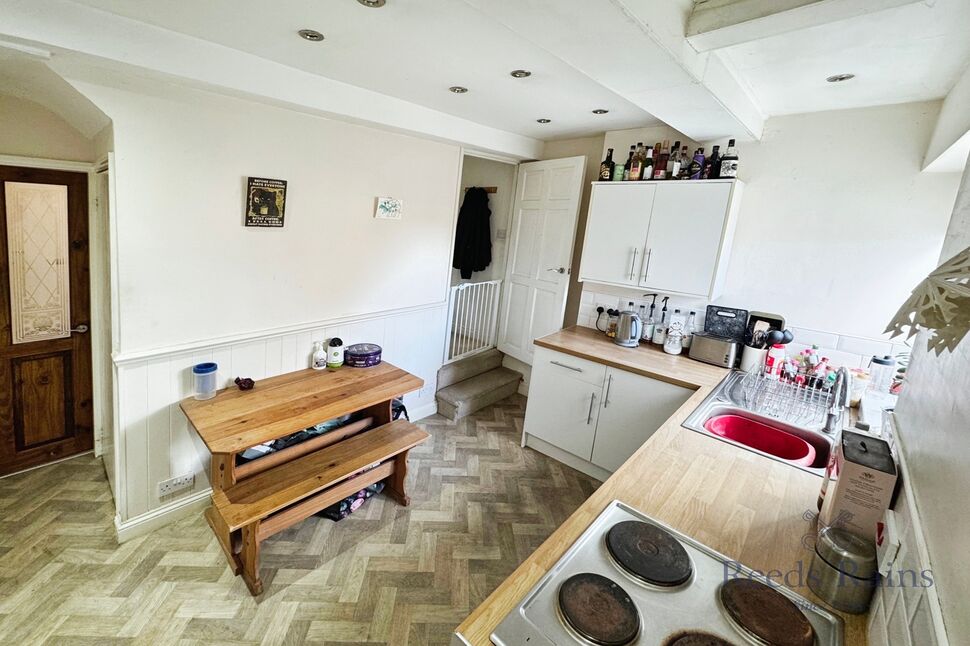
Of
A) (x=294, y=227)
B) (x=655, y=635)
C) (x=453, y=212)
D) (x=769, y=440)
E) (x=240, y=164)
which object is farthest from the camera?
(x=453, y=212)

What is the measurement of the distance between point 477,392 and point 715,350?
1859 millimetres

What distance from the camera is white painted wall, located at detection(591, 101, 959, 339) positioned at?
2.10 meters

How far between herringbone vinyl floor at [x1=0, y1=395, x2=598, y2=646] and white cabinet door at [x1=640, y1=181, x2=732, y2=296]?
147cm

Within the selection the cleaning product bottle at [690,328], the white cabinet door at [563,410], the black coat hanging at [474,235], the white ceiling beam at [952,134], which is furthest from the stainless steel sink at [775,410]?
the black coat hanging at [474,235]

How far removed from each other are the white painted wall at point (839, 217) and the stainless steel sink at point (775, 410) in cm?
62

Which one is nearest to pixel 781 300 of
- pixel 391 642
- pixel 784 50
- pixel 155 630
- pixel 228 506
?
pixel 784 50

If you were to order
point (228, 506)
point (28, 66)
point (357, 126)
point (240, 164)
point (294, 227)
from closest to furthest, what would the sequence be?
point (28, 66)
point (228, 506)
point (240, 164)
point (294, 227)
point (357, 126)

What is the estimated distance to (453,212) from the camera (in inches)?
129

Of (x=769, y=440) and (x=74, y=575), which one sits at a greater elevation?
(x=769, y=440)

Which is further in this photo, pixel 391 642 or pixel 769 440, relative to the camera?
pixel 769 440

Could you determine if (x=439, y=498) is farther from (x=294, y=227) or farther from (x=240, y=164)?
(x=240, y=164)

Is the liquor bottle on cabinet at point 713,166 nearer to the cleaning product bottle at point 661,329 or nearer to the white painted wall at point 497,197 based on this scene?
the cleaning product bottle at point 661,329

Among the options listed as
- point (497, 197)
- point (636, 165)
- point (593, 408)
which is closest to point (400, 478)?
point (593, 408)

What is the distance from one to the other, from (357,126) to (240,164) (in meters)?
0.74
